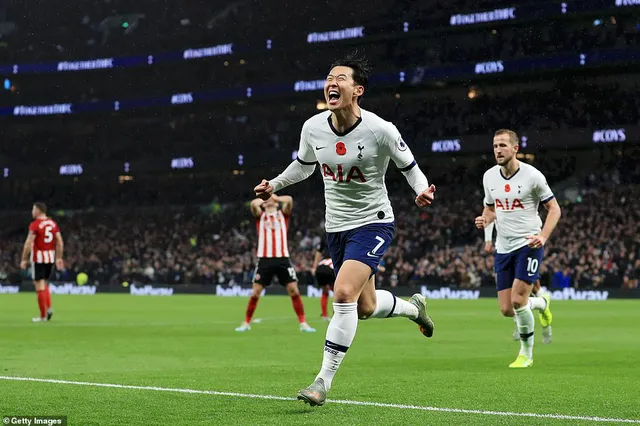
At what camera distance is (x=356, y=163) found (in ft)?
27.3

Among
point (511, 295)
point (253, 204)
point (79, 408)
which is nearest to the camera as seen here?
point (79, 408)

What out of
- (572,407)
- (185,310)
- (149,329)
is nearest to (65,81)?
(185,310)

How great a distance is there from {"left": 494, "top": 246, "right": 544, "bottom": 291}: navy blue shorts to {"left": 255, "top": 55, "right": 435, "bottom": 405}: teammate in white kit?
3.95 meters

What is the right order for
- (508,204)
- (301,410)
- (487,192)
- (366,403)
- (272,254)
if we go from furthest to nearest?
(272,254)
(487,192)
(508,204)
(366,403)
(301,410)

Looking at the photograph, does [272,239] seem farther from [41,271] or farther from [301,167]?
[301,167]

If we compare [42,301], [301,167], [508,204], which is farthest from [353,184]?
[42,301]

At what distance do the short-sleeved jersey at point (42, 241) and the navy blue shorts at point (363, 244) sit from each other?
14.2 metres

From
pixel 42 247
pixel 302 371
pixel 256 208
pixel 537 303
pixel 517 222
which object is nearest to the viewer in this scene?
pixel 302 371

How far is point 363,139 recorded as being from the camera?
834cm

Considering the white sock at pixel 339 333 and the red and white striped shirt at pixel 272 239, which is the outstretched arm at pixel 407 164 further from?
the red and white striped shirt at pixel 272 239

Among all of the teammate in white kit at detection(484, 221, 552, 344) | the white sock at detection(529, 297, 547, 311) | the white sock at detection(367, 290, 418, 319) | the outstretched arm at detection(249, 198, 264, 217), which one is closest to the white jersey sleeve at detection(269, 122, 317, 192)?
the white sock at detection(367, 290, 418, 319)

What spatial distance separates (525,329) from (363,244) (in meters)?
4.24

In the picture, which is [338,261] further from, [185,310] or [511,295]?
[185,310]

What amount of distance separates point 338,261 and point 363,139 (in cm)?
107
